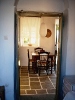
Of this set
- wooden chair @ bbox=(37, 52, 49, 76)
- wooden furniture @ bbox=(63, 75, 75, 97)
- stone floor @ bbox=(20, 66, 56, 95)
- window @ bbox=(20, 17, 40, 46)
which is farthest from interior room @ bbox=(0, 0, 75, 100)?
window @ bbox=(20, 17, 40, 46)

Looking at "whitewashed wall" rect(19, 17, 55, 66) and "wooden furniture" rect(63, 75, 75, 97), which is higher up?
"whitewashed wall" rect(19, 17, 55, 66)

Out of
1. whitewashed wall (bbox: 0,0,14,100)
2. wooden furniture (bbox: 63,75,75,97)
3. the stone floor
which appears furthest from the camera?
the stone floor

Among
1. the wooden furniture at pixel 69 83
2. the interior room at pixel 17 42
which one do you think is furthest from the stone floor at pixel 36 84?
the wooden furniture at pixel 69 83

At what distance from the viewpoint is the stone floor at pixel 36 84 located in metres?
4.60

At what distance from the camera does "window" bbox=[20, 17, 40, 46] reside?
295 inches

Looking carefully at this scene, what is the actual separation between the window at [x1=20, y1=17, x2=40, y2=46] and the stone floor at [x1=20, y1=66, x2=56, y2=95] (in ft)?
5.88

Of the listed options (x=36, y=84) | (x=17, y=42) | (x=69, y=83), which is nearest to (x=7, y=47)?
(x=17, y=42)

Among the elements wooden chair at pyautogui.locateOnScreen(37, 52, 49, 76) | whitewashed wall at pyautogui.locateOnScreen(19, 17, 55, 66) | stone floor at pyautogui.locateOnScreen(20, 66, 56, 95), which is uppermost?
whitewashed wall at pyautogui.locateOnScreen(19, 17, 55, 66)

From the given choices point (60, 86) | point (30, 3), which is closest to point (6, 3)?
point (30, 3)

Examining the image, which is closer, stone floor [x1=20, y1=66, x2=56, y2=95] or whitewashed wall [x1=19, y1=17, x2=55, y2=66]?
stone floor [x1=20, y1=66, x2=56, y2=95]

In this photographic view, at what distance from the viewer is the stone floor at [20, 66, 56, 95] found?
15.1ft

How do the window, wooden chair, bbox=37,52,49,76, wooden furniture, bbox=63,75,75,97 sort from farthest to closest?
the window < wooden chair, bbox=37,52,49,76 < wooden furniture, bbox=63,75,75,97

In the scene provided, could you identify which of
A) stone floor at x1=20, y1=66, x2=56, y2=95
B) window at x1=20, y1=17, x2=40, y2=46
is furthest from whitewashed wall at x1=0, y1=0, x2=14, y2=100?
window at x1=20, y1=17, x2=40, y2=46

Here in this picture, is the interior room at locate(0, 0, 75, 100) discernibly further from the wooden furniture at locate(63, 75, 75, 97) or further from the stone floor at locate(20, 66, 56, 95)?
the stone floor at locate(20, 66, 56, 95)
